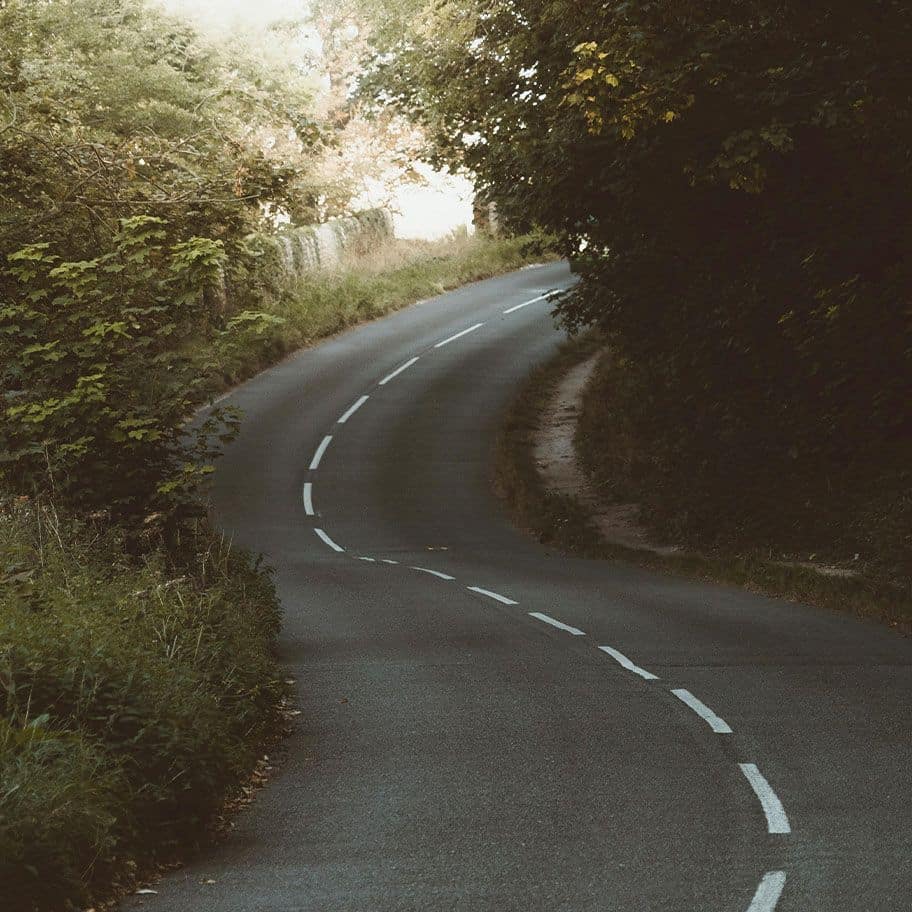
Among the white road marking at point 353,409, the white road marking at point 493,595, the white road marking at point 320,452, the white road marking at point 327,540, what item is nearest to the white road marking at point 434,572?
the white road marking at point 493,595

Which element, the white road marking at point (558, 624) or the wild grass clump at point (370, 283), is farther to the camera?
the wild grass clump at point (370, 283)

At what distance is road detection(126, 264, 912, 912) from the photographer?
6910 millimetres

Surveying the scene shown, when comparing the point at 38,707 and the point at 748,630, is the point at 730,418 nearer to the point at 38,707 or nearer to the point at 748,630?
the point at 748,630

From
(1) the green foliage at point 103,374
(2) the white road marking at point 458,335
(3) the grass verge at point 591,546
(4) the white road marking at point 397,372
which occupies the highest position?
(1) the green foliage at point 103,374

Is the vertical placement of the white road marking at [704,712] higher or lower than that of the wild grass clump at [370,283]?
lower

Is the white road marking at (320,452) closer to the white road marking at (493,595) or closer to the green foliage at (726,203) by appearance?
the green foliage at (726,203)

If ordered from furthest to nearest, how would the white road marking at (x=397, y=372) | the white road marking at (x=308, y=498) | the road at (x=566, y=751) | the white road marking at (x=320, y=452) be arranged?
the white road marking at (x=397, y=372) < the white road marking at (x=320, y=452) < the white road marking at (x=308, y=498) < the road at (x=566, y=751)

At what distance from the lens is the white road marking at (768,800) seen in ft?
25.9

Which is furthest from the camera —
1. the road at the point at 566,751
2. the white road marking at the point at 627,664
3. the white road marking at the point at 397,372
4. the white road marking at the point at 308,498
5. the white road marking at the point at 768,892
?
the white road marking at the point at 397,372

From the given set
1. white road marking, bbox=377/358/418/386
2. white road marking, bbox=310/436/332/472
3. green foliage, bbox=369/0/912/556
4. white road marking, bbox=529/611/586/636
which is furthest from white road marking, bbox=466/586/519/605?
white road marking, bbox=377/358/418/386

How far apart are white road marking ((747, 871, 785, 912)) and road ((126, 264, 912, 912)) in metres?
0.02

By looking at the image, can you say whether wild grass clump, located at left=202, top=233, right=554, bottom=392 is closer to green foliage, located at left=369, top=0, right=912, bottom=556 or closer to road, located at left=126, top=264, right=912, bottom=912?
green foliage, located at left=369, top=0, right=912, bottom=556

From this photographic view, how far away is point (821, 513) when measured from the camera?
844 inches

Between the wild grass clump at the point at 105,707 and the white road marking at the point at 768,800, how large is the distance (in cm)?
312
